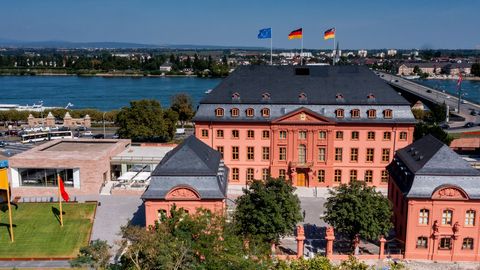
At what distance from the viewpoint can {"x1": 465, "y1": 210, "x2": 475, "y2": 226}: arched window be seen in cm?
3825

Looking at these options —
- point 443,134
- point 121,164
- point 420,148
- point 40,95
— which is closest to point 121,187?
point 121,164

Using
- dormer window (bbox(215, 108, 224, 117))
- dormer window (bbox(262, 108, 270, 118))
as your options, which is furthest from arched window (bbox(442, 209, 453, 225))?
dormer window (bbox(215, 108, 224, 117))

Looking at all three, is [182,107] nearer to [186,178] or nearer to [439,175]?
[186,178]

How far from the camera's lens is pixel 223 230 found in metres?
30.7

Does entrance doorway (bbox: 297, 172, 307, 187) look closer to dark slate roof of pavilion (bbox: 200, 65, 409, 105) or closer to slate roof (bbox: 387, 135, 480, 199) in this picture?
dark slate roof of pavilion (bbox: 200, 65, 409, 105)

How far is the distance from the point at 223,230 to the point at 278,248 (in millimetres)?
11191

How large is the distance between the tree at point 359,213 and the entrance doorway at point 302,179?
793 inches

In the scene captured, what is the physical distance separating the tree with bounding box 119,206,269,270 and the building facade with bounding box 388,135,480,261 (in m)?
15.8

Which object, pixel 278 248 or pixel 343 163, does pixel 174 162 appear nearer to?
pixel 278 248

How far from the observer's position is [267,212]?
1463 inches

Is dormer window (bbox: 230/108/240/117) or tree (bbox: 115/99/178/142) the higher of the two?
dormer window (bbox: 230/108/240/117)

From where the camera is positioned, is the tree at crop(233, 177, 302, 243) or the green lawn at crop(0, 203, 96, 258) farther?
the green lawn at crop(0, 203, 96, 258)

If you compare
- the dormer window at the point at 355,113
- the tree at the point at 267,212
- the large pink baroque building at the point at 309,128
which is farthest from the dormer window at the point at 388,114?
the tree at the point at 267,212

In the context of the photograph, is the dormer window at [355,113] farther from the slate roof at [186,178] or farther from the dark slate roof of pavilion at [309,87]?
the slate roof at [186,178]
